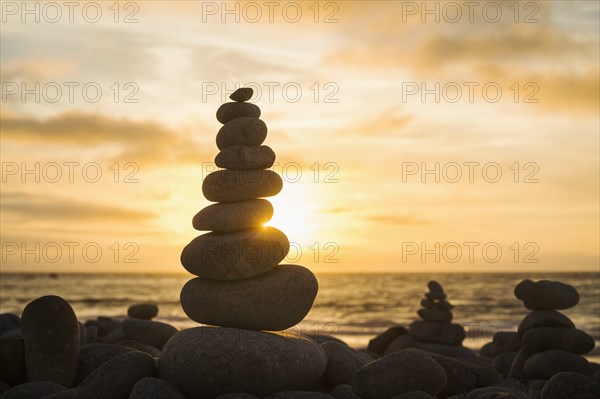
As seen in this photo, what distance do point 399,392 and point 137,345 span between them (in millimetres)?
6610

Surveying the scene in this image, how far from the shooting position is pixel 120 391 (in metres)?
11.0

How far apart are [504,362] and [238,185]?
1323 cm

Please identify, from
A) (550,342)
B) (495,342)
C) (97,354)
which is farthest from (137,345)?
(495,342)

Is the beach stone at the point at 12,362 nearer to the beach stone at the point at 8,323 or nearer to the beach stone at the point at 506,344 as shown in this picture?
the beach stone at the point at 8,323

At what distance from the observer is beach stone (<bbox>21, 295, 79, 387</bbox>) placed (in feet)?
41.1

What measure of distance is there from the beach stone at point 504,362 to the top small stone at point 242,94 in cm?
1299

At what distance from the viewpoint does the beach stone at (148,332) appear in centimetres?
1806

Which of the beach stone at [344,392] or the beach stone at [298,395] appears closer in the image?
the beach stone at [298,395]

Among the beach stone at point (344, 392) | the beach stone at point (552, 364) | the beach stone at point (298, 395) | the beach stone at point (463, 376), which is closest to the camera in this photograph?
the beach stone at point (298, 395)

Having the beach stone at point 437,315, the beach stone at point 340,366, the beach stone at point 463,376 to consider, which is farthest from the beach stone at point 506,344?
the beach stone at point 340,366

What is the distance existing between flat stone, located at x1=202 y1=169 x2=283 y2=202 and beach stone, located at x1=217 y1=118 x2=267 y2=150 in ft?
1.75

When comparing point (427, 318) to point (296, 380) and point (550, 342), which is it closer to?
point (550, 342)

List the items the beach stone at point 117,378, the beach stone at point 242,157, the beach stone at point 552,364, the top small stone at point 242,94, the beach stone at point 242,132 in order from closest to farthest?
1. the beach stone at point 117,378
2. the beach stone at point 242,157
3. the beach stone at point 242,132
4. the top small stone at point 242,94
5. the beach stone at point 552,364

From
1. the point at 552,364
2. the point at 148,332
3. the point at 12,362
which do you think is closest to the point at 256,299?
the point at 12,362
